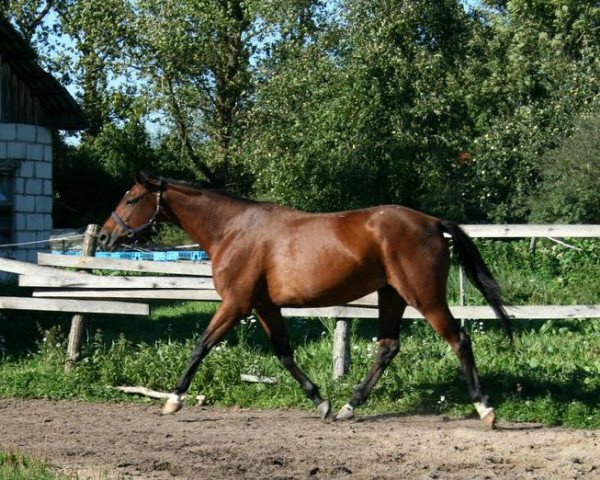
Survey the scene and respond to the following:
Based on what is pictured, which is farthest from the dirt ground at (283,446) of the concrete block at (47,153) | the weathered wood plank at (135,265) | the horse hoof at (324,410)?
the concrete block at (47,153)

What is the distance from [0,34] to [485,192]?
33.4 ft

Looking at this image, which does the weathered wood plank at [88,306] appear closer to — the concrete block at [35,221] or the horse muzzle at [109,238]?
the horse muzzle at [109,238]

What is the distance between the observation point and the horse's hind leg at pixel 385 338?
359 inches

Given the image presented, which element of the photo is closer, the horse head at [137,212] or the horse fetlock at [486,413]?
the horse fetlock at [486,413]

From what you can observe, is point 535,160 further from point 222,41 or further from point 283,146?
point 222,41

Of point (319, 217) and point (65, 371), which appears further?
point (65, 371)

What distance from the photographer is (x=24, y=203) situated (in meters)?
19.3

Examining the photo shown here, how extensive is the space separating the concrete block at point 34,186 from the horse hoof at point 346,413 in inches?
466

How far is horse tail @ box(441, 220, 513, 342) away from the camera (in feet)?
28.9

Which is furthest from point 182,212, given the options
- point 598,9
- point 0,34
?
point 598,9

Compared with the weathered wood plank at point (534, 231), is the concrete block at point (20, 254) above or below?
below

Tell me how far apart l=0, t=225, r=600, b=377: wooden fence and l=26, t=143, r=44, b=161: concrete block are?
7.92 m

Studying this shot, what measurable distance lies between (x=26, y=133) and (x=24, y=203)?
128cm

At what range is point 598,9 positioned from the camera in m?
28.1
